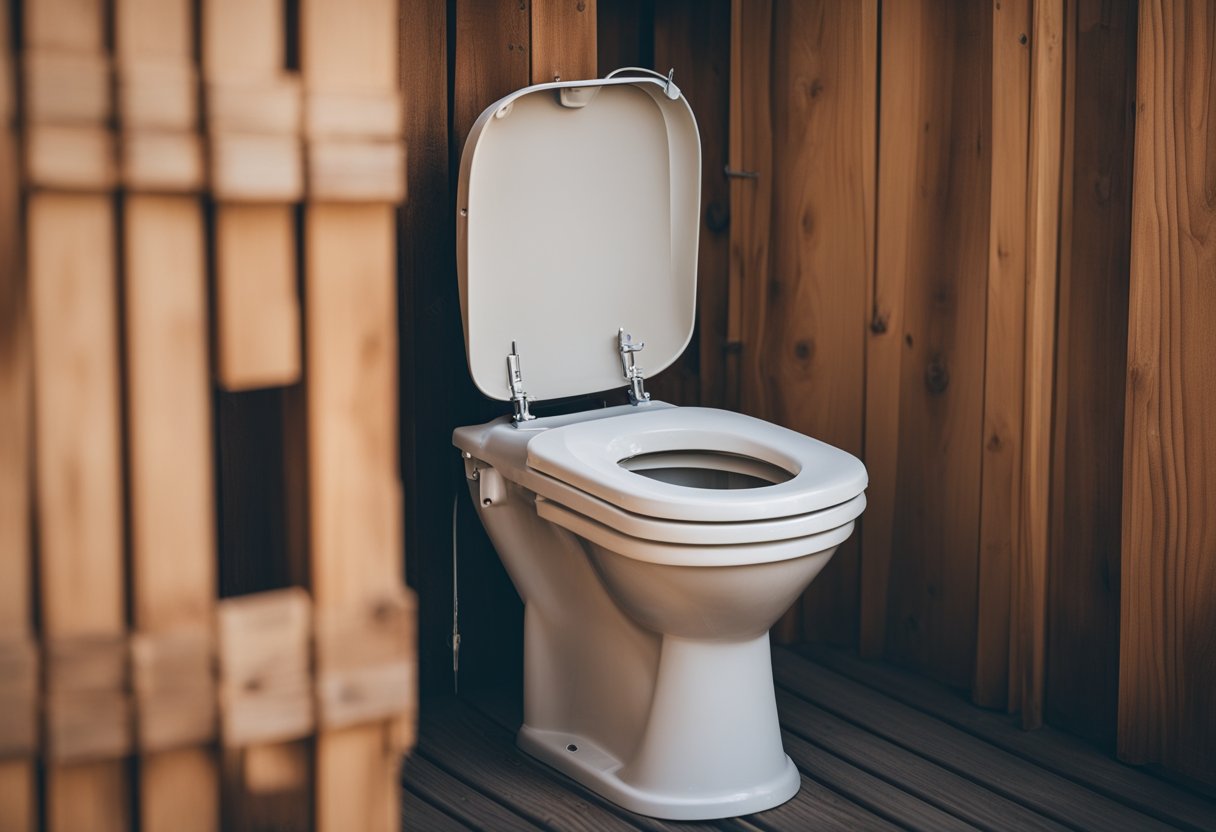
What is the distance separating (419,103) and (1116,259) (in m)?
1.15

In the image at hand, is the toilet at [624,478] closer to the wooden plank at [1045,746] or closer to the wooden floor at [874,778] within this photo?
the wooden floor at [874,778]

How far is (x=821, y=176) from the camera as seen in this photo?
2402 mm

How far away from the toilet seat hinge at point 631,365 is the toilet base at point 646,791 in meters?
0.58

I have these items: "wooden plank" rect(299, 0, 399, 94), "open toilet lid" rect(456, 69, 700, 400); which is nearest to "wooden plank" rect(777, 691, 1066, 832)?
"open toilet lid" rect(456, 69, 700, 400)

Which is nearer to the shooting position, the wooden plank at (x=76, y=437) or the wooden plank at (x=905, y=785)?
the wooden plank at (x=76, y=437)

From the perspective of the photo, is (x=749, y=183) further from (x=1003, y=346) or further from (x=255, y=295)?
(x=255, y=295)

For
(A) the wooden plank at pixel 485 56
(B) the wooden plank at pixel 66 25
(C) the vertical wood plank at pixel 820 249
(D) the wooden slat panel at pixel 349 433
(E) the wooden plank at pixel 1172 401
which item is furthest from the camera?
(C) the vertical wood plank at pixel 820 249

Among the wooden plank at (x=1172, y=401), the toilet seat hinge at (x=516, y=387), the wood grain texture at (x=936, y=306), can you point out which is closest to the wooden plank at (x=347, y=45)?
the toilet seat hinge at (x=516, y=387)

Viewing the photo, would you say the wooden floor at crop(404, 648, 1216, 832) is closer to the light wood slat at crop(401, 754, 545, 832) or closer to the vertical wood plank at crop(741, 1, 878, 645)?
the light wood slat at crop(401, 754, 545, 832)

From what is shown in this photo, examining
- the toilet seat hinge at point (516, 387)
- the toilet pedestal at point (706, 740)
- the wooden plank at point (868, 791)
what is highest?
the toilet seat hinge at point (516, 387)

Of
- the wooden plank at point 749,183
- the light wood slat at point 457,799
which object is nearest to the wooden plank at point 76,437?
the light wood slat at point 457,799

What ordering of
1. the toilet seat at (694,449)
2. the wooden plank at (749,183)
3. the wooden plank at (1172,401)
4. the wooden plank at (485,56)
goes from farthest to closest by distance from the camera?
the wooden plank at (749,183) → the wooden plank at (485,56) → the wooden plank at (1172,401) → the toilet seat at (694,449)

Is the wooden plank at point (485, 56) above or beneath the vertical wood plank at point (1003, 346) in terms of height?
above

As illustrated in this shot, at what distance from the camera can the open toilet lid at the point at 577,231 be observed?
200 centimetres
